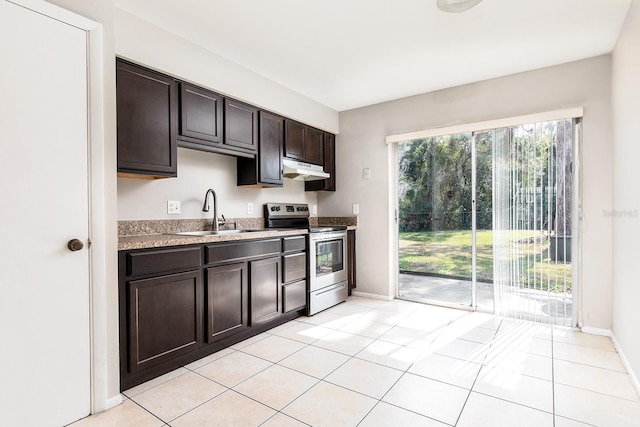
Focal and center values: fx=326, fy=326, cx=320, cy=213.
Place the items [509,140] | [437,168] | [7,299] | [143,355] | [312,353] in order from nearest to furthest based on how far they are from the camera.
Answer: [7,299] → [143,355] → [312,353] → [509,140] → [437,168]

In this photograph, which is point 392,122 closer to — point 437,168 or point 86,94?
point 437,168

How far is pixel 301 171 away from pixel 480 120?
1.96m

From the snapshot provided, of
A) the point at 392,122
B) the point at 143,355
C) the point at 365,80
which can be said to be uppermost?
the point at 365,80

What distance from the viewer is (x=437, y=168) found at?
3812 mm

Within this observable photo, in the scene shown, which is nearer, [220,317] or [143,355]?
[143,355]

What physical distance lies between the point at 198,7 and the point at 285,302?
8.18ft

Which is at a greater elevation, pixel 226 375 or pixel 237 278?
pixel 237 278

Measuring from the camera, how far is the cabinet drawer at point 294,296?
3.16 metres

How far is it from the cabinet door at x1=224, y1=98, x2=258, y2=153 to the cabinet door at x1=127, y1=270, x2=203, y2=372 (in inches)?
50.5

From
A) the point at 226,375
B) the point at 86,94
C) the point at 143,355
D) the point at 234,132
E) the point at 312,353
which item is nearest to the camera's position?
the point at 86,94

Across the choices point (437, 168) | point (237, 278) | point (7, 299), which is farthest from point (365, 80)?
point (7, 299)

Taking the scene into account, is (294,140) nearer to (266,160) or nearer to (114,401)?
(266,160)

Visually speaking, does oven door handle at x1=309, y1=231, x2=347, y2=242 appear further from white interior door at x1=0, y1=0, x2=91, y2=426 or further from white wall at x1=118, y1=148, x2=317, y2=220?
white interior door at x1=0, y1=0, x2=91, y2=426

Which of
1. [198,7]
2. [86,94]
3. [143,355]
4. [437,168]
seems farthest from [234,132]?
[437,168]
